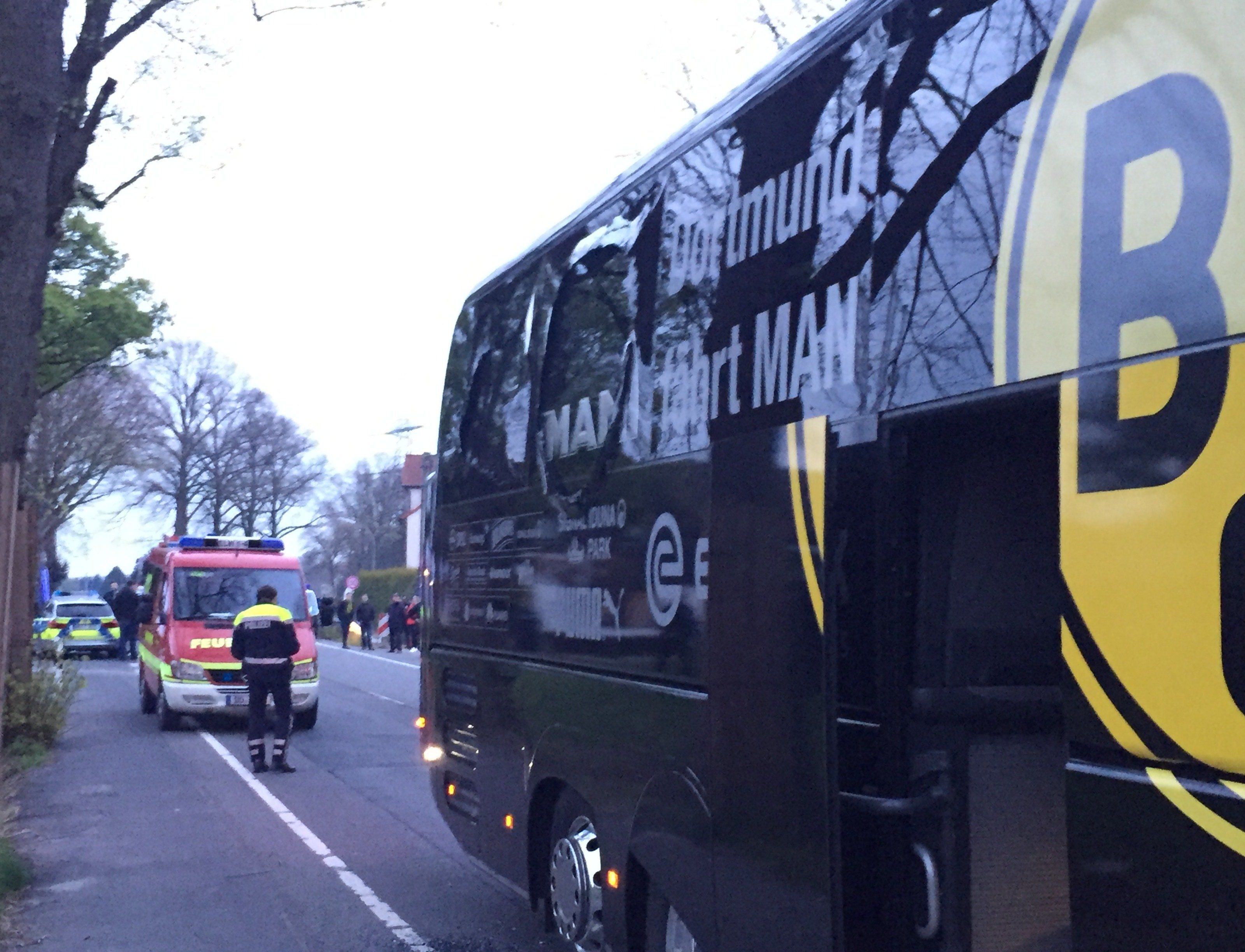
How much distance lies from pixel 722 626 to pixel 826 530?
0.72m

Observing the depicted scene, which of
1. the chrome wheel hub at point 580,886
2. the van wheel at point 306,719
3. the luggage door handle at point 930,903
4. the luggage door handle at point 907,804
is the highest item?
the luggage door handle at point 907,804

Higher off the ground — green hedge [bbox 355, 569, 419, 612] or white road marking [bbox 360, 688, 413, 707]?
green hedge [bbox 355, 569, 419, 612]

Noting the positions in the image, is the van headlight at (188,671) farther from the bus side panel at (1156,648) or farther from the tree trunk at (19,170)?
the bus side panel at (1156,648)

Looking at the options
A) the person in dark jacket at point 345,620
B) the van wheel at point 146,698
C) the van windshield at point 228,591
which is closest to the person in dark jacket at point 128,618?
the van wheel at point 146,698

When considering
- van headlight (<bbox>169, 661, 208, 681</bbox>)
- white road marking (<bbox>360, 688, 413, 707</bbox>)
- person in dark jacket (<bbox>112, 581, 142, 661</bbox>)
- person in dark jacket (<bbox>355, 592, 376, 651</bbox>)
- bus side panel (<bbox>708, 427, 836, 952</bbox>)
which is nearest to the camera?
bus side panel (<bbox>708, 427, 836, 952</bbox>)

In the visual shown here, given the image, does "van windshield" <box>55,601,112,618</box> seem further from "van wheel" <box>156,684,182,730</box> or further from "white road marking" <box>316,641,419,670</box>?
"van wheel" <box>156,684,182,730</box>

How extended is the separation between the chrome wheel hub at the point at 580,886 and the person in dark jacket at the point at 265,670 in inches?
319

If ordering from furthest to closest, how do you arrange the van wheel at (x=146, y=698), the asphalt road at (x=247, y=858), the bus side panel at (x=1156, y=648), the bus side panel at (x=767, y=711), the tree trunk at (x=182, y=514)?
the tree trunk at (x=182, y=514), the van wheel at (x=146, y=698), the asphalt road at (x=247, y=858), the bus side panel at (x=767, y=711), the bus side panel at (x=1156, y=648)

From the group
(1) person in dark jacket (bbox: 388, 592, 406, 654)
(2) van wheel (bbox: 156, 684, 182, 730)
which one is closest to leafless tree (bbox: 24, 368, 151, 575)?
(1) person in dark jacket (bbox: 388, 592, 406, 654)

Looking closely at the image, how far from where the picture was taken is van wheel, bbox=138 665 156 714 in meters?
19.5

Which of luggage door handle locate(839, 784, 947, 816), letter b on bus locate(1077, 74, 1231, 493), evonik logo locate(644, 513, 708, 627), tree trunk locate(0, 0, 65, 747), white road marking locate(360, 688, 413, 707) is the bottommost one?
white road marking locate(360, 688, 413, 707)

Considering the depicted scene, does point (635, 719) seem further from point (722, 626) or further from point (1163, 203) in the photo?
point (1163, 203)

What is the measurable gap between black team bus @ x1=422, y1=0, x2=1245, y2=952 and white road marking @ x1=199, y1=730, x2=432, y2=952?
135cm

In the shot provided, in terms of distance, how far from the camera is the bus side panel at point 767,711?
350cm
